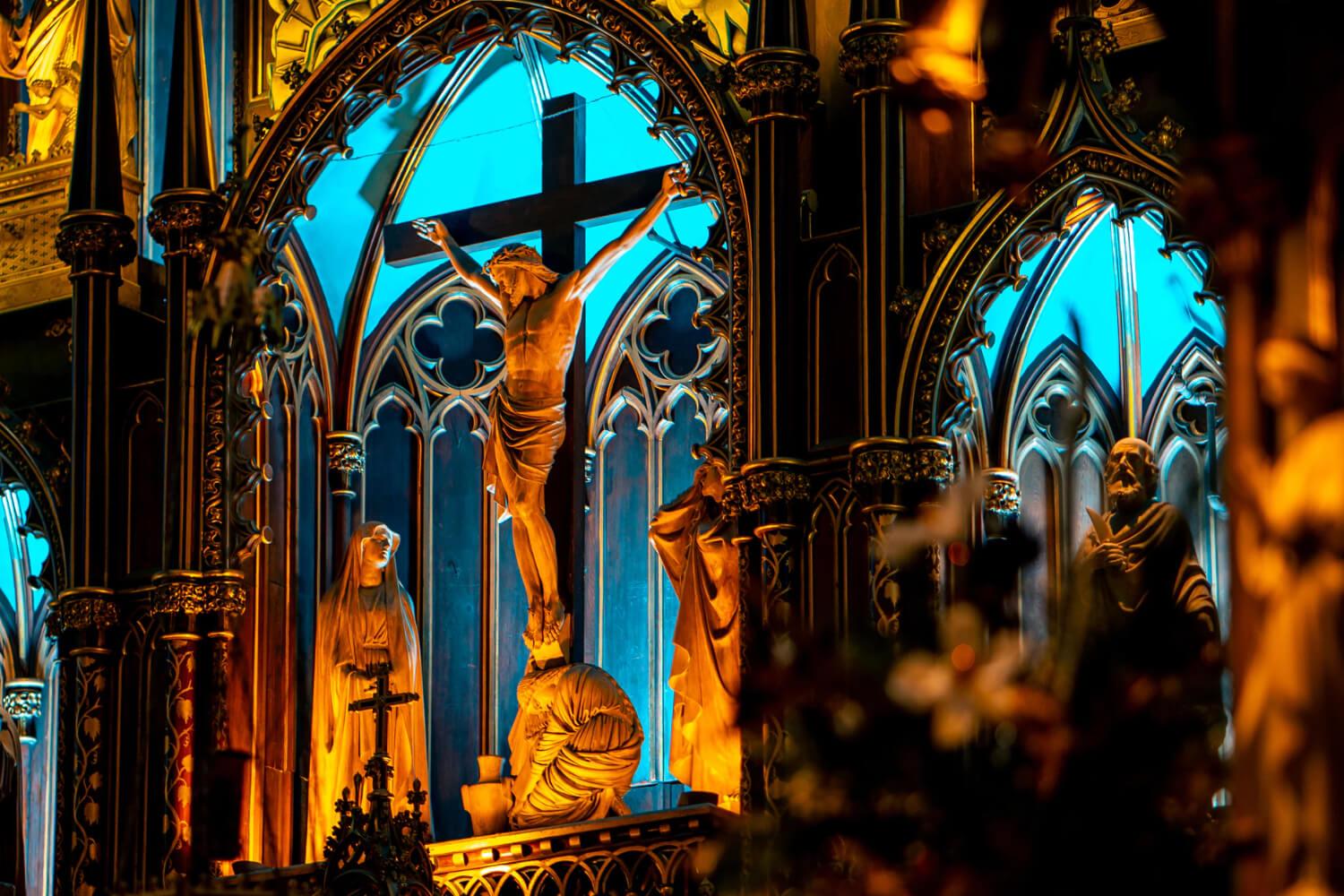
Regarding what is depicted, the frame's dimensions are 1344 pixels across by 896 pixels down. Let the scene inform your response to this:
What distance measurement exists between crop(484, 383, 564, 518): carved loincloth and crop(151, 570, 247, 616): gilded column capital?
4.94ft

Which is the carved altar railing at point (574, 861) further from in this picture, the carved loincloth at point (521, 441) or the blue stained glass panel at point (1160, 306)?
the blue stained glass panel at point (1160, 306)

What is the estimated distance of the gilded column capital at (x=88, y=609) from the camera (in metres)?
15.2

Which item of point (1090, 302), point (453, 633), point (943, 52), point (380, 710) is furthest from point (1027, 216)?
point (943, 52)

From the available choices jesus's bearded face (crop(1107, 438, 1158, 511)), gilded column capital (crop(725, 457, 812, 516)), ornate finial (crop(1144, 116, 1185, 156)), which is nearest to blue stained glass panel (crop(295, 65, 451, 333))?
Result: gilded column capital (crop(725, 457, 812, 516))

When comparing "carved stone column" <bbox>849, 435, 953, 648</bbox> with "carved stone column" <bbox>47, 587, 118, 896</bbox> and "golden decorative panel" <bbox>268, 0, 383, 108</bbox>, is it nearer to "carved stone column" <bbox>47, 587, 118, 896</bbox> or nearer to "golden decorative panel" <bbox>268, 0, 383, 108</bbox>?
"golden decorative panel" <bbox>268, 0, 383, 108</bbox>

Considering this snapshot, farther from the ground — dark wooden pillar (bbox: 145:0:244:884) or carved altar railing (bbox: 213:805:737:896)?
dark wooden pillar (bbox: 145:0:244:884)

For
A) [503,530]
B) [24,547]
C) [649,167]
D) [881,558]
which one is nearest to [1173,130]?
[881,558]

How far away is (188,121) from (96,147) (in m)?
0.57

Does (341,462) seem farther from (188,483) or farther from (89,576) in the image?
(89,576)

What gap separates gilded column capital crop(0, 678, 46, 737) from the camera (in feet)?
62.4

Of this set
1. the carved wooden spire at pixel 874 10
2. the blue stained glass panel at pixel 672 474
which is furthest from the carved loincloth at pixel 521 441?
the carved wooden spire at pixel 874 10

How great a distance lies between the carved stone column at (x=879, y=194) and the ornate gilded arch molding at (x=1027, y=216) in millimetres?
117

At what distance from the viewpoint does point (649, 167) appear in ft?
53.2

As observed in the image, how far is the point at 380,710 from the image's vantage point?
46.8 feet
